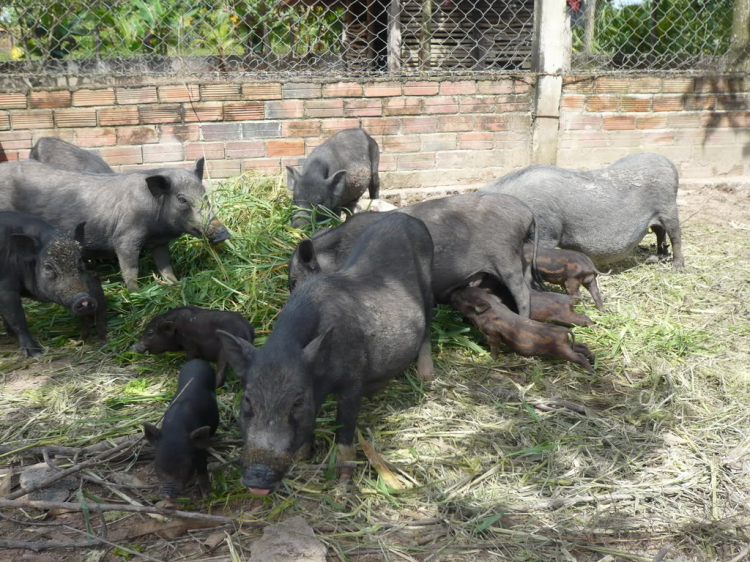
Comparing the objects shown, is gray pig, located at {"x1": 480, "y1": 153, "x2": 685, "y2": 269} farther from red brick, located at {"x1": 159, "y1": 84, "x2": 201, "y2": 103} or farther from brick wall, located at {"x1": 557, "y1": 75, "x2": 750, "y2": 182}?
A: red brick, located at {"x1": 159, "y1": 84, "x2": 201, "y2": 103}

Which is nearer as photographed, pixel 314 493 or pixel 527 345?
pixel 314 493

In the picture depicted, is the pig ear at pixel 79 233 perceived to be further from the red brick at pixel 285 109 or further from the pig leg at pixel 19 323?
the red brick at pixel 285 109

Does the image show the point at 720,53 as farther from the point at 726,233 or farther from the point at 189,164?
the point at 189,164

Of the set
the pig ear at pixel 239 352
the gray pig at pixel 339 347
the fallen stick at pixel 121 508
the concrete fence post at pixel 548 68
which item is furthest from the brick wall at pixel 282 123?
the fallen stick at pixel 121 508

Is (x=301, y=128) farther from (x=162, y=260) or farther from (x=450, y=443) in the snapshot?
(x=450, y=443)

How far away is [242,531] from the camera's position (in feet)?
9.73

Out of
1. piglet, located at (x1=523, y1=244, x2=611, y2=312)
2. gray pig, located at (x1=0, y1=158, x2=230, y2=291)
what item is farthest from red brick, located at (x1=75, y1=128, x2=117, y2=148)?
piglet, located at (x1=523, y1=244, x2=611, y2=312)

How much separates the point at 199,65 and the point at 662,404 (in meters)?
6.09

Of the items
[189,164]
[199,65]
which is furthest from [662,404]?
[199,65]

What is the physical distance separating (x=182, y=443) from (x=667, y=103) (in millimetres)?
7541

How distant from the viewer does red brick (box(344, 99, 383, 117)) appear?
24.9 feet

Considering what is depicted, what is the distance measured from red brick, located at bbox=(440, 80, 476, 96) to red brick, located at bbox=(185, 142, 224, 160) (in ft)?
8.48

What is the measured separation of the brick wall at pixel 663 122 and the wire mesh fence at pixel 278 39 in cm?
33

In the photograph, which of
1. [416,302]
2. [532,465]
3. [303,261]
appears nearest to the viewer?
[532,465]
